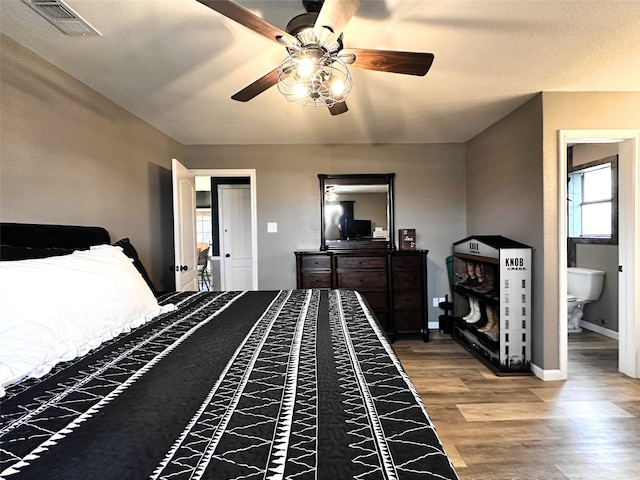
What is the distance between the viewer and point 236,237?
512 centimetres

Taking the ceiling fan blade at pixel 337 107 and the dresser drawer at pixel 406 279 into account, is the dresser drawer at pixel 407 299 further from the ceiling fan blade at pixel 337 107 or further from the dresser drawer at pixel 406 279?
the ceiling fan blade at pixel 337 107

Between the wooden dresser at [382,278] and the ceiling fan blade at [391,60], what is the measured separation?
2241 mm

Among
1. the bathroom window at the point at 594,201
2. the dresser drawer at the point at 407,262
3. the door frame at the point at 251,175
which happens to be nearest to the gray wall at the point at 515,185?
the dresser drawer at the point at 407,262

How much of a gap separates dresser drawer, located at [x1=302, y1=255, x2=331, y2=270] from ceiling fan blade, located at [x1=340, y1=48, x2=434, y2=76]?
228 cm

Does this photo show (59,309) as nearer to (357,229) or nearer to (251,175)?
(251,175)

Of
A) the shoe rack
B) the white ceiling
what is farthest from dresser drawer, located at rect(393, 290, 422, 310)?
the white ceiling

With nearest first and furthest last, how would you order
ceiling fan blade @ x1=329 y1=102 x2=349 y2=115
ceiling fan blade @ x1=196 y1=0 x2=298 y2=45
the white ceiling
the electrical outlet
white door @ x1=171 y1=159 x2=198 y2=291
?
ceiling fan blade @ x1=196 y1=0 x2=298 y2=45 → the white ceiling → ceiling fan blade @ x1=329 y1=102 x2=349 y2=115 → white door @ x1=171 y1=159 x2=198 y2=291 → the electrical outlet

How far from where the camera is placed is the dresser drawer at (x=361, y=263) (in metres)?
3.60

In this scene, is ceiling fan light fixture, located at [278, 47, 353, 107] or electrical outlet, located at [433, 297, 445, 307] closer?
ceiling fan light fixture, located at [278, 47, 353, 107]

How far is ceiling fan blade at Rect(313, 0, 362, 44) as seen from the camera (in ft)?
3.88

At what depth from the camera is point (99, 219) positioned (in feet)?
7.73

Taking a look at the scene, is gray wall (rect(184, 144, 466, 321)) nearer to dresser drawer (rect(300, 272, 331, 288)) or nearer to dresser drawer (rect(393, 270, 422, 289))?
dresser drawer (rect(300, 272, 331, 288))

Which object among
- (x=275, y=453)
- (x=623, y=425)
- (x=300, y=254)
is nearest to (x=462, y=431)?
(x=623, y=425)

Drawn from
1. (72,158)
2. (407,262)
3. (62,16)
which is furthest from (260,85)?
(407,262)
